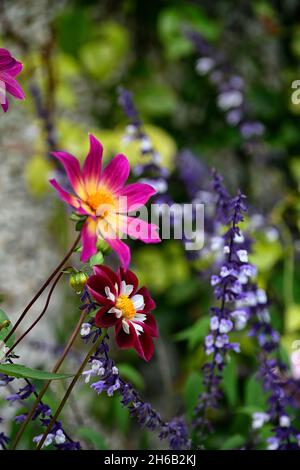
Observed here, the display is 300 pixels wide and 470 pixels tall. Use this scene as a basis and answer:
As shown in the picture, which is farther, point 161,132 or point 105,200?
point 161,132

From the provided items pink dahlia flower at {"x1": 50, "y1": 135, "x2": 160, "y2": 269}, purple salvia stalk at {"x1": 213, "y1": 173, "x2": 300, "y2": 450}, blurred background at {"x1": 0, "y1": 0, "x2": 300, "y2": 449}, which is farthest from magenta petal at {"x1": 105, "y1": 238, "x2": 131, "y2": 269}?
blurred background at {"x1": 0, "y1": 0, "x2": 300, "y2": 449}

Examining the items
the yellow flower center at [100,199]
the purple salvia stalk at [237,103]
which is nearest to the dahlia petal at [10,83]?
the yellow flower center at [100,199]

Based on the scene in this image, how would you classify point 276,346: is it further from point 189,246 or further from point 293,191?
point 293,191

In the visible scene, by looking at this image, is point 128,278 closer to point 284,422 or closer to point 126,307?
point 126,307

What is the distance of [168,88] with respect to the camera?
66.4 inches

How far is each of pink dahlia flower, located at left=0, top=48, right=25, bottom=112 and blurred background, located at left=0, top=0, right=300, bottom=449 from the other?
655 mm

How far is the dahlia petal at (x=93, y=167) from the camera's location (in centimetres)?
55

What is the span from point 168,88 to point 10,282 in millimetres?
623

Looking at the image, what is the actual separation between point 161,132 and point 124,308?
3.75 feet

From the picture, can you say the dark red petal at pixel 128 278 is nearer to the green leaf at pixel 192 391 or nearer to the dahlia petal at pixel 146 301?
the dahlia petal at pixel 146 301

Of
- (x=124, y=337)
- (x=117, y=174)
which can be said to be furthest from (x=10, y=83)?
(x=124, y=337)

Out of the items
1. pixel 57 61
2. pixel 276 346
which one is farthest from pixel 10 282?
pixel 276 346

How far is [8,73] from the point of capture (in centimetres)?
58

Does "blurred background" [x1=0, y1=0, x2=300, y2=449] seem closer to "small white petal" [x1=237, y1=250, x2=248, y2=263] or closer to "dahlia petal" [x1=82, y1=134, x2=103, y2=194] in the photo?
"small white petal" [x1=237, y1=250, x2=248, y2=263]
